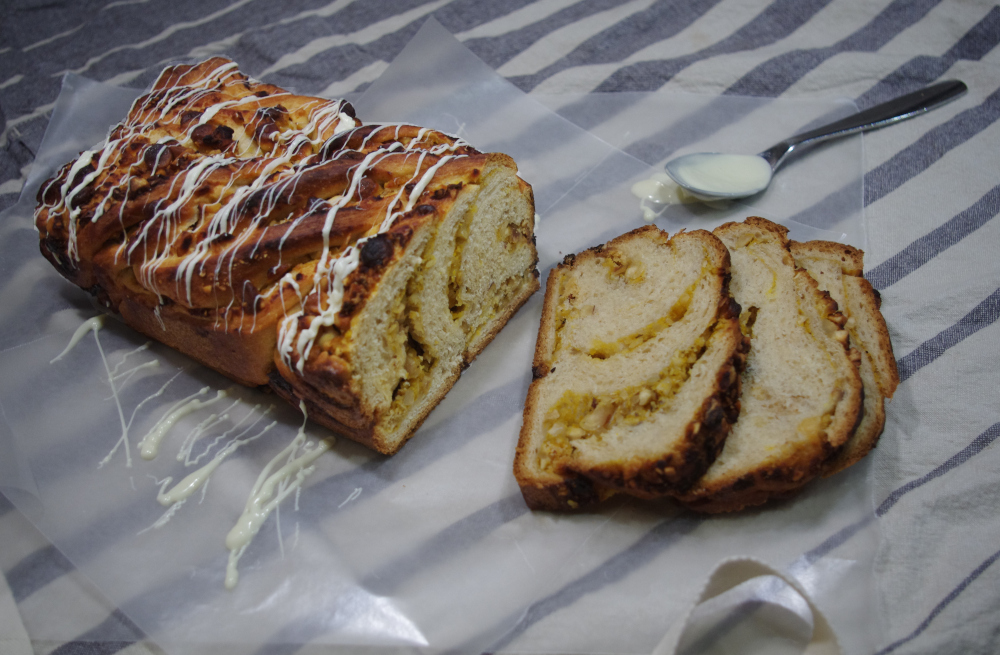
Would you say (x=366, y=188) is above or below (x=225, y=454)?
above

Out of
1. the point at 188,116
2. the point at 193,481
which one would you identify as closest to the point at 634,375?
the point at 193,481

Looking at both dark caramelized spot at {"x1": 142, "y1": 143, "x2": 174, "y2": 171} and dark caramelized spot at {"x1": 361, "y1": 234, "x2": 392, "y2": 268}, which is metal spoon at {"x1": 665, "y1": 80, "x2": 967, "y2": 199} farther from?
dark caramelized spot at {"x1": 142, "y1": 143, "x2": 174, "y2": 171}

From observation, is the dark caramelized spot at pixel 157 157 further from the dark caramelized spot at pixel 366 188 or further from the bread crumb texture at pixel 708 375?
the bread crumb texture at pixel 708 375

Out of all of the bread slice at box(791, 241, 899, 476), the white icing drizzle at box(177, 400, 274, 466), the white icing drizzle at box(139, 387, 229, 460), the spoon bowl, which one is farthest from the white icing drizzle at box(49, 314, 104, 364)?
the bread slice at box(791, 241, 899, 476)

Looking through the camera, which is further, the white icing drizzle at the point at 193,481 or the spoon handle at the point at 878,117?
the spoon handle at the point at 878,117

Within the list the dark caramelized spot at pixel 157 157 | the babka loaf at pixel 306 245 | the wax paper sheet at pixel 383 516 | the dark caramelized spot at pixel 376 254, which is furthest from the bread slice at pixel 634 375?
the dark caramelized spot at pixel 157 157

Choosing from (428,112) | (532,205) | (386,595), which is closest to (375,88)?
(428,112)

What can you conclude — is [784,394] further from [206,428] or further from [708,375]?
[206,428]
